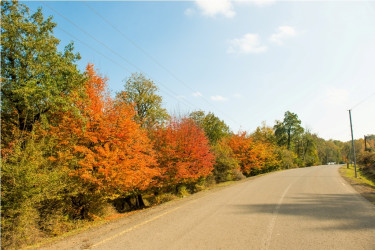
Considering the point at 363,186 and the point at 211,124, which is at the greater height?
the point at 211,124

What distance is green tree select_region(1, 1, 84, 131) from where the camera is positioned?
435 inches

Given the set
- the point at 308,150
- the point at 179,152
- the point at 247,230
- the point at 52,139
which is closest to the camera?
the point at 247,230

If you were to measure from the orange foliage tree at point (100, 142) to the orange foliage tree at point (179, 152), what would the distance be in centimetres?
425

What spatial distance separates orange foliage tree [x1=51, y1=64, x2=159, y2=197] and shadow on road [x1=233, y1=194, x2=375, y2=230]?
6.51 metres

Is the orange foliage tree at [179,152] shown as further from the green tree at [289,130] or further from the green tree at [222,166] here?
the green tree at [289,130]

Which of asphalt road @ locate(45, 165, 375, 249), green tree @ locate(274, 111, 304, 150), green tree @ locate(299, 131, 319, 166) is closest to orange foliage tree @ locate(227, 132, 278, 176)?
asphalt road @ locate(45, 165, 375, 249)

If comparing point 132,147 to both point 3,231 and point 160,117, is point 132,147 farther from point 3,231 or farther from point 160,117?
point 160,117

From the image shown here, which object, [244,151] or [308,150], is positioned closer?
[244,151]

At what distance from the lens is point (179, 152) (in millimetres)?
20000

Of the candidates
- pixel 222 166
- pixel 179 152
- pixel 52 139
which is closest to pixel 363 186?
pixel 222 166

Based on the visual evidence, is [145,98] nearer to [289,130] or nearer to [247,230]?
[247,230]

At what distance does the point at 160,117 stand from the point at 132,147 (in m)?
22.7


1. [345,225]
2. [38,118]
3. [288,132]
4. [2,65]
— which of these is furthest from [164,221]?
[288,132]

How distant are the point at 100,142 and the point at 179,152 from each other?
317 inches
